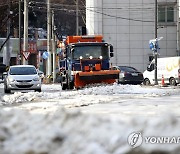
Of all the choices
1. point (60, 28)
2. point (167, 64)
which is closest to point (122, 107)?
point (167, 64)

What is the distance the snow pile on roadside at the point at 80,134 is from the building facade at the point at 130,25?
40716mm

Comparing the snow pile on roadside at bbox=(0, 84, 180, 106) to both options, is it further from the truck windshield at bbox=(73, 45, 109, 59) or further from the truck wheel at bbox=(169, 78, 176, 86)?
the truck wheel at bbox=(169, 78, 176, 86)

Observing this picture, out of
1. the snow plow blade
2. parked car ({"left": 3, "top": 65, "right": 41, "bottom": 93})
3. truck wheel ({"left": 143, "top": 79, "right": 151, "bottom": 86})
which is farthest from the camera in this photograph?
truck wheel ({"left": 143, "top": 79, "right": 151, "bottom": 86})

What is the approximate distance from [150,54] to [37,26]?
1578 inches

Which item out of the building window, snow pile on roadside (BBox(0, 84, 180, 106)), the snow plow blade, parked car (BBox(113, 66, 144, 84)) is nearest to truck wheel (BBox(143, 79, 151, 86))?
parked car (BBox(113, 66, 144, 84))

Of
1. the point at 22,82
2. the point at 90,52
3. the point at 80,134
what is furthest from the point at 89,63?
the point at 80,134

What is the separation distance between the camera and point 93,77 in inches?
978

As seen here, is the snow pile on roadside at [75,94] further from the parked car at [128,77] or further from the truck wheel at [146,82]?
the truck wheel at [146,82]

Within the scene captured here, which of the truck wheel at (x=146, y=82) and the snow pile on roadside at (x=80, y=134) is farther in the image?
the truck wheel at (x=146, y=82)

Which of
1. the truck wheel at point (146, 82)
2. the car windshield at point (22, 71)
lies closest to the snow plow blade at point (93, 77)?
the car windshield at point (22, 71)

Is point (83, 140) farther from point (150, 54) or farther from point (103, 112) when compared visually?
point (150, 54)

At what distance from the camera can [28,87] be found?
2458cm

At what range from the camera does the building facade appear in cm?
4784

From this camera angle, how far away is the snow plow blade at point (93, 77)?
24781 mm
